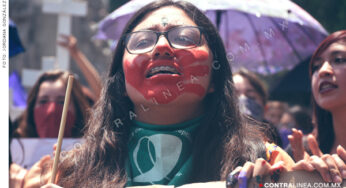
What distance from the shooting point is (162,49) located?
209cm

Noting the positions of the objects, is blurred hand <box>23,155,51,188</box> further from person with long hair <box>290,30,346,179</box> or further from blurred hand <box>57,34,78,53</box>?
blurred hand <box>57,34,78,53</box>

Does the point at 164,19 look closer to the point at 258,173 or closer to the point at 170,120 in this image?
the point at 170,120

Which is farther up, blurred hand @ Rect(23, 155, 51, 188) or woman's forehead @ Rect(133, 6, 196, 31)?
woman's forehead @ Rect(133, 6, 196, 31)

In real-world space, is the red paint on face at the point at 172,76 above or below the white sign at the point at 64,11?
below

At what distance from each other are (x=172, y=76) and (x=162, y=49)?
0.12 meters

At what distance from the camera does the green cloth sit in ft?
6.56

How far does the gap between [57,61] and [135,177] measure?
2781 mm

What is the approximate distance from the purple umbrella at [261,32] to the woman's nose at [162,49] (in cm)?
115

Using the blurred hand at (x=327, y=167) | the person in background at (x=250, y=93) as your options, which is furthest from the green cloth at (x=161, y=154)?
the person in background at (x=250, y=93)

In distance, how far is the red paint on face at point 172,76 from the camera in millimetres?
2072

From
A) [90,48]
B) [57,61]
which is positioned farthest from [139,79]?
[90,48]

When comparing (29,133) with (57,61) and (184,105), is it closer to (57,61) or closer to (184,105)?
(57,61)

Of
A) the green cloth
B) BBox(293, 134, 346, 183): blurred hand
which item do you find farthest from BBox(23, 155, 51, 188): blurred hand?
BBox(293, 134, 346, 183): blurred hand

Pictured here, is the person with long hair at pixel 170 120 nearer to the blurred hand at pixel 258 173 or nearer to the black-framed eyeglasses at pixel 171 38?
the black-framed eyeglasses at pixel 171 38
